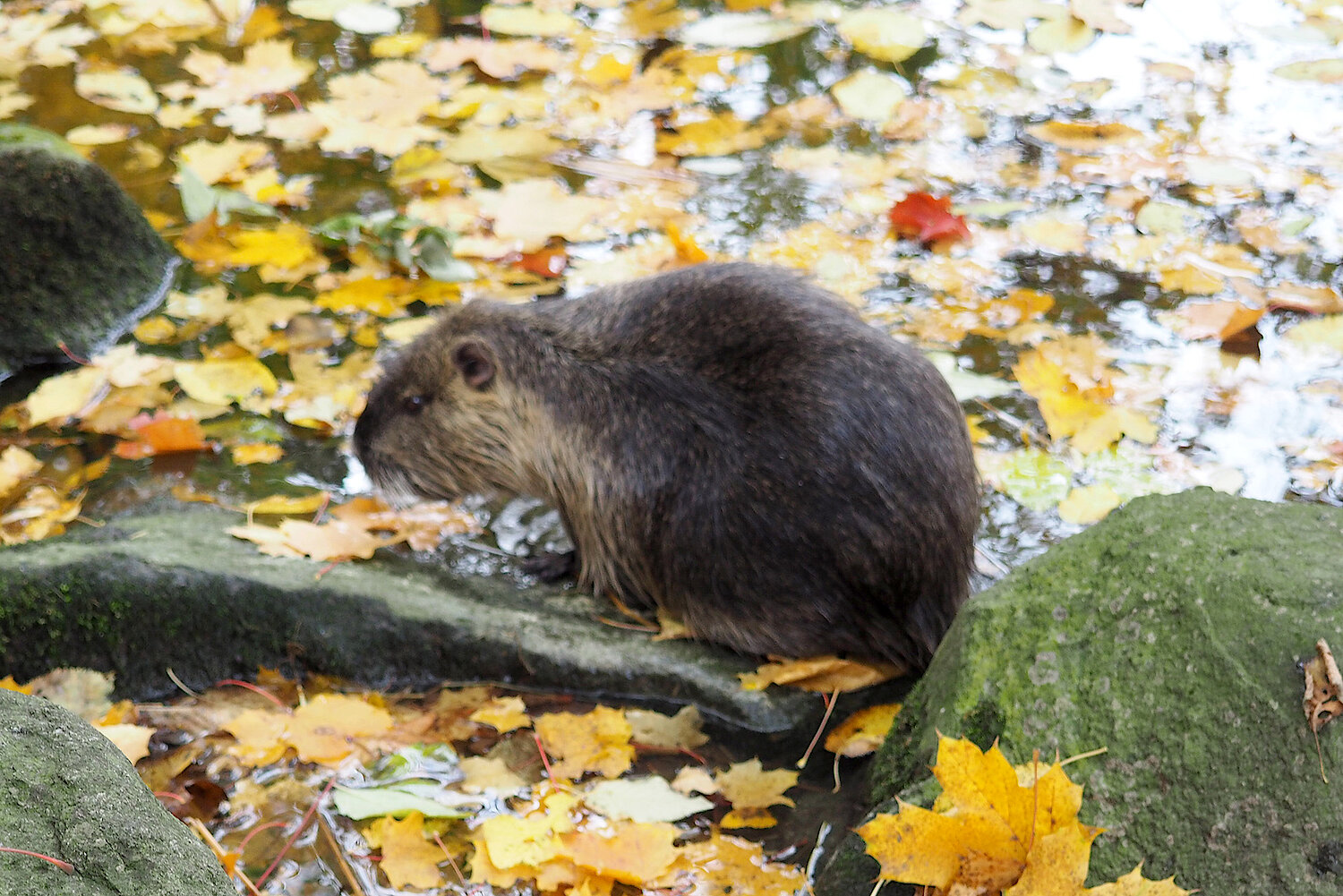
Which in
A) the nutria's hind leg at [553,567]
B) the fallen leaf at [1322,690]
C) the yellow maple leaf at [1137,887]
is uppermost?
the fallen leaf at [1322,690]

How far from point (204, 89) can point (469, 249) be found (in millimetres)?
1969

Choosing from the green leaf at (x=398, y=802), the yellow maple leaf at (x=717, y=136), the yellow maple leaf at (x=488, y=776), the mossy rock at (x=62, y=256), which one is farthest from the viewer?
the yellow maple leaf at (x=717, y=136)

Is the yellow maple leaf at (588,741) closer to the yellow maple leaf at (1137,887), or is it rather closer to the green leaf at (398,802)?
the green leaf at (398,802)

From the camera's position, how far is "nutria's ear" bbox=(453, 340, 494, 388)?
146 inches

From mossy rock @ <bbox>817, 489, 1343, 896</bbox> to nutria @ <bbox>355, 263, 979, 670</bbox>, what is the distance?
646 mm

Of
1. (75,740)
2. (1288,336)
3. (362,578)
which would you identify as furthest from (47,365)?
(1288,336)

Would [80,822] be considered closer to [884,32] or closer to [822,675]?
[822,675]

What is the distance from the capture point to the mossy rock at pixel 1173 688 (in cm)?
186

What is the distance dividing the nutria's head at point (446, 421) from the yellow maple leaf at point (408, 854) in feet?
4.78

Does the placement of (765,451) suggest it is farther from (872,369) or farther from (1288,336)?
(1288,336)

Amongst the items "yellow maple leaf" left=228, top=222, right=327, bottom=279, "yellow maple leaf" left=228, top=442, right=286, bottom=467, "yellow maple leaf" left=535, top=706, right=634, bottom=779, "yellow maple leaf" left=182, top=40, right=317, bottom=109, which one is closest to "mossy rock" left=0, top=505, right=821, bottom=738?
"yellow maple leaf" left=535, top=706, right=634, bottom=779

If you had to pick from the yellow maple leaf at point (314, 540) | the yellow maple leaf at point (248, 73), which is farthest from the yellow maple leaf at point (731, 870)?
the yellow maple leaf at point (248, 73)

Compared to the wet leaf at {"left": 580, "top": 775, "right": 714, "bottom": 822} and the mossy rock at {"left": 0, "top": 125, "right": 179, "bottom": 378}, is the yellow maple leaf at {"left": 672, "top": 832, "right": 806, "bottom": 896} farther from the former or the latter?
the mossy rock at {"left": 0, "top": 125, "right": 179, "bottom": 378}

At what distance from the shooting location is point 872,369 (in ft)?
9.86
